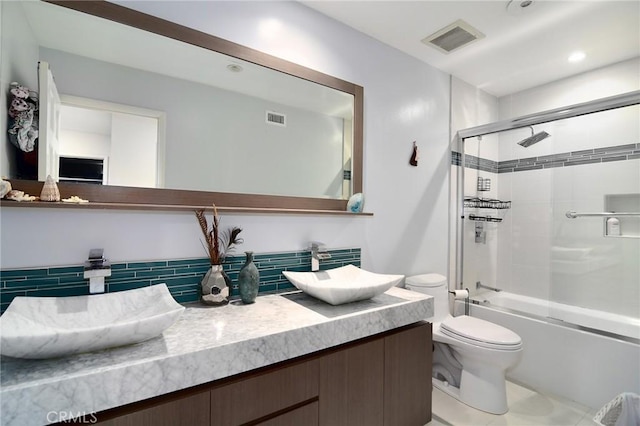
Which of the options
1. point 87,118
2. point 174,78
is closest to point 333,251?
point 174,78

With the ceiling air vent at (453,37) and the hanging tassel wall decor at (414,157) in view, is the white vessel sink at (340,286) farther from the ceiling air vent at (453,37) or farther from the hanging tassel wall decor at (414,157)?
the ceiling air vent at (453,37)

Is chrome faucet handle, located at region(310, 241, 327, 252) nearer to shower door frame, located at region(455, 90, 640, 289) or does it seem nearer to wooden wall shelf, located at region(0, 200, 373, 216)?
wooden wall shelf, located at region(0, 200, 373, 216)

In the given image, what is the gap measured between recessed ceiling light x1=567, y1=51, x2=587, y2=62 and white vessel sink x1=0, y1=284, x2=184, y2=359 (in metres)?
3.09

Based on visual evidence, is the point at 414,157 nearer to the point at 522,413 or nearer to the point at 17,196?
the point at 522,413

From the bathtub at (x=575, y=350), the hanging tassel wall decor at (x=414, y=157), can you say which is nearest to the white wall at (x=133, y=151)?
the hanging tassel wall decor at (x=414, y=157)

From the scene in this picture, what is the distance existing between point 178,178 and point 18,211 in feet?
1.84

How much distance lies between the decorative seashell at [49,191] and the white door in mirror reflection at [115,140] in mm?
74

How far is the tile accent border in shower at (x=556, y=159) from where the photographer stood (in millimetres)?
2288

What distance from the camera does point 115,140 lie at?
4.24ft

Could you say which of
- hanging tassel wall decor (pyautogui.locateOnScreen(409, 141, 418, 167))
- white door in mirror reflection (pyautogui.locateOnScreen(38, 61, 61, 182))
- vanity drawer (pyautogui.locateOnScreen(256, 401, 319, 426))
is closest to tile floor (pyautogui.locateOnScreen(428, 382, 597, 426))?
vanity drawer (pyautogui.locateOnScreen(256, 401, 319, 426))

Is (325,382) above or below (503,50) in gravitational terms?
below

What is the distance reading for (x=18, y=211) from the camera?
111 centimetres

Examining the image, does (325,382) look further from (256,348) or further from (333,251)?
(333,251)

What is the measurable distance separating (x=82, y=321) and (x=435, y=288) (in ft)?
6.60
